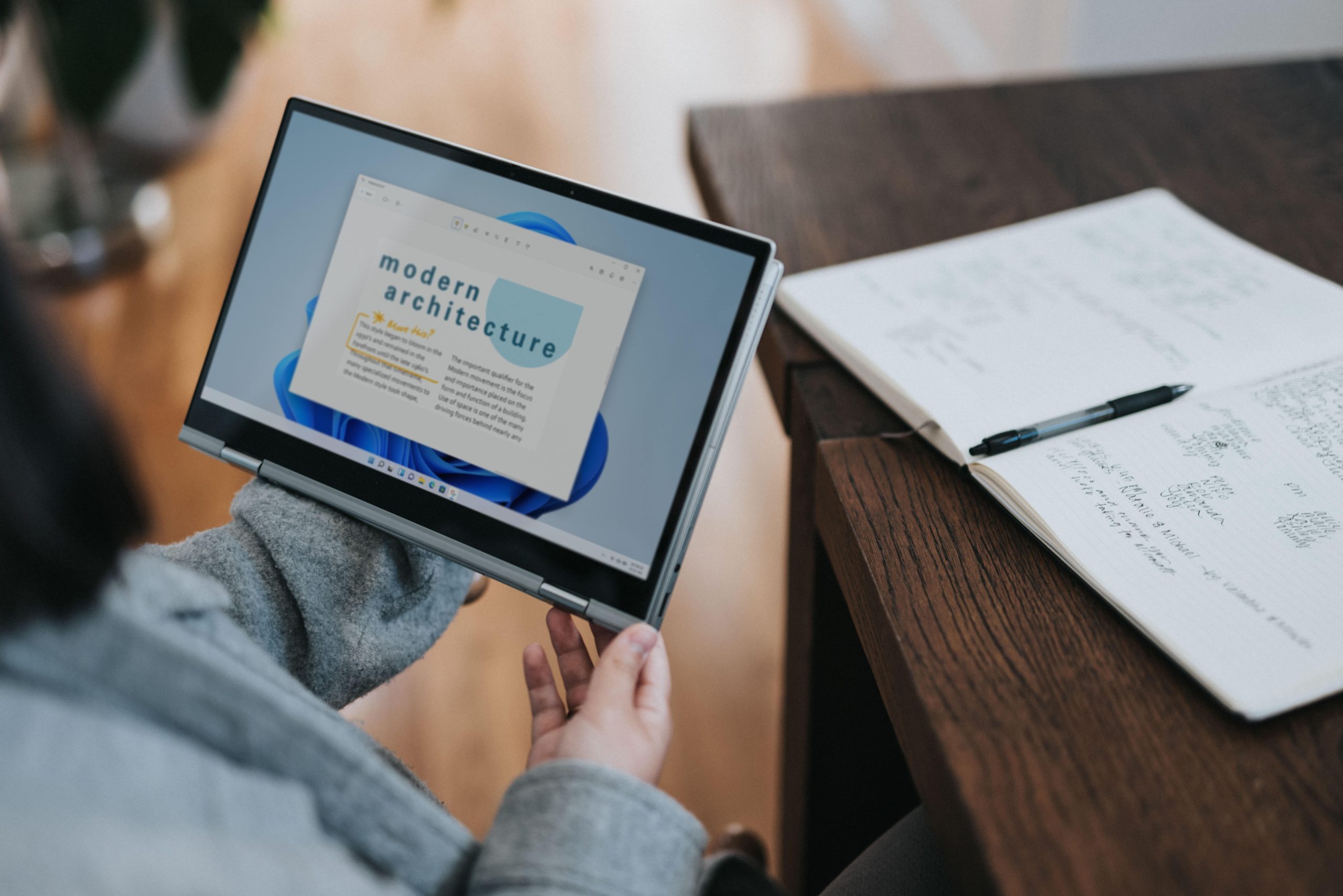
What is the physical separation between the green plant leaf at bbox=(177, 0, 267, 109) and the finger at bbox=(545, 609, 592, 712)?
1283 mm

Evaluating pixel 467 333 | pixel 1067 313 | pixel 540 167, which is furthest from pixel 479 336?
pixel 540 167

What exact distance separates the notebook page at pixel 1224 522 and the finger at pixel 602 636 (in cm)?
21

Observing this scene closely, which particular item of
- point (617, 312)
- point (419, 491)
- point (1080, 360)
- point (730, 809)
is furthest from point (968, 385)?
point (730, 809)

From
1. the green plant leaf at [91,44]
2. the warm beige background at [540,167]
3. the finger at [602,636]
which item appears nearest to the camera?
the finger at [602,636]

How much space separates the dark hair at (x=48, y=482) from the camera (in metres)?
0.30

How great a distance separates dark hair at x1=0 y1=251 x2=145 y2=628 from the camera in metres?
0.30

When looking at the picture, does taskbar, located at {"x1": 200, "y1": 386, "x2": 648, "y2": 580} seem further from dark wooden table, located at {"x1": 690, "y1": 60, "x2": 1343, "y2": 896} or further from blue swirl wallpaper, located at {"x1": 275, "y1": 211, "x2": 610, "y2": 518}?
dark wooden table, located at {"x1": 690, "y1": 60, "x2": 1343, "y2": 896}

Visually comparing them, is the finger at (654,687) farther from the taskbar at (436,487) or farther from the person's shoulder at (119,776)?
the person's shoulder at (119,776)

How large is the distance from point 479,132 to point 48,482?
7.18ft

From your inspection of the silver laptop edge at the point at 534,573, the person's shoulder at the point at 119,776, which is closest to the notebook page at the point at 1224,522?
the silver laptop edge at the point at 534,573

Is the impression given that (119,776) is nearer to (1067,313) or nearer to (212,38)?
(1067,313)

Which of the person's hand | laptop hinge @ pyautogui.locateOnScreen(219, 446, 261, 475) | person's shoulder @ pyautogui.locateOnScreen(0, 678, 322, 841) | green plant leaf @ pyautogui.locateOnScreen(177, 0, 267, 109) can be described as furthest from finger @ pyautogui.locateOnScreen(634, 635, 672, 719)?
green plant leaf @ pyautogui.locateOnScreen(177, 0, 267, 109)

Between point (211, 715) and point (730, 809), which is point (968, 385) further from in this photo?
point (730, 809)

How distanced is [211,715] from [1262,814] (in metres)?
0.38
